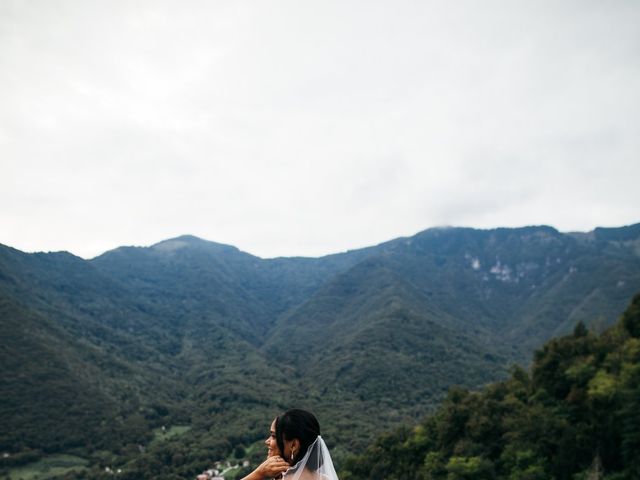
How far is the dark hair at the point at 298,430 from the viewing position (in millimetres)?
3777

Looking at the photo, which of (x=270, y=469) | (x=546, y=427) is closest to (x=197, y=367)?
(x=546, y=427)

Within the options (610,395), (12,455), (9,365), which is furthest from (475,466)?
(9,365)

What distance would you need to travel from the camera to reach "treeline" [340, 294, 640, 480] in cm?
2769

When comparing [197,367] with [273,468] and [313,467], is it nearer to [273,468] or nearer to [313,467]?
[313,467]

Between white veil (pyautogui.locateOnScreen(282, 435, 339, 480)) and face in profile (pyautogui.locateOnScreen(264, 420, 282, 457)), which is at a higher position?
face in profile (pyautogui.locateOnScreen(264, 420, 282, 457))

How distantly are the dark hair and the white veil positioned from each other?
48 mm

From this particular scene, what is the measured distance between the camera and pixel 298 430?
382 cm

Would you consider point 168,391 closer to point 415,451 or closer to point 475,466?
point 415,451

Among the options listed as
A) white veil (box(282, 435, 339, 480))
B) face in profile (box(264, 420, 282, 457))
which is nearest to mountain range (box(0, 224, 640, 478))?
white veil (box(282, 435, 339, 480))

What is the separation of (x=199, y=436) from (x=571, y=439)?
78931mm

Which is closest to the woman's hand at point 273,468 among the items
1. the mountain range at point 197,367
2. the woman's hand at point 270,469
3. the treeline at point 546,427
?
the woman's hand at point 270,469

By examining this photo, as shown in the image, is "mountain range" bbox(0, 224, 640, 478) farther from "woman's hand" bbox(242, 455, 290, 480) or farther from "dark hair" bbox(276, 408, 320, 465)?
"woman's hand" bbox(242, 455, 290, 480)

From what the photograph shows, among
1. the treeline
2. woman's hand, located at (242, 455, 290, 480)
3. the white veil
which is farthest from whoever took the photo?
the treeline

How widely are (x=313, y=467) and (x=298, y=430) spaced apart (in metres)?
0.34
